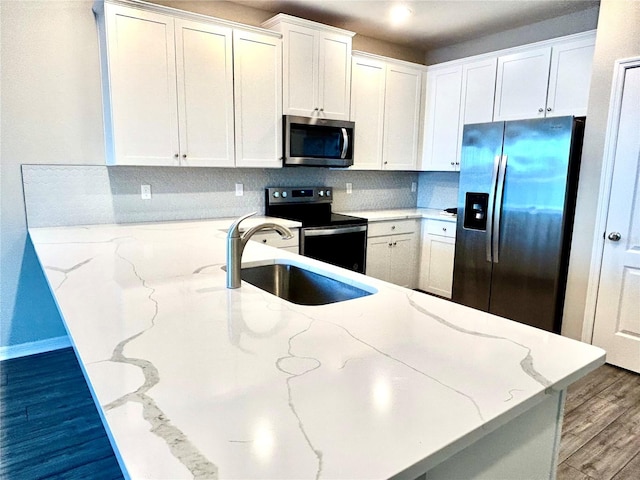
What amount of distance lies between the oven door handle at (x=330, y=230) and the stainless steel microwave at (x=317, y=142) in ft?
1.92

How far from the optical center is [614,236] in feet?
9.37

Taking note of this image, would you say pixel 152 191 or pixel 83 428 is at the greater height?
pixel 152 191

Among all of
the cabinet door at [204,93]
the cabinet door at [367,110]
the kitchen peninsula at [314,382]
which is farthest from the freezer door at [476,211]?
the kitchen peninsula at [314,382]

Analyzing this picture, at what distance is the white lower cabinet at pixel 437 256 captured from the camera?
13.4ft

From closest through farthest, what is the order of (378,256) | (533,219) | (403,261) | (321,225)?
1. (533,219)
2. (321,225)
3. (378,256)
4. (403,261)

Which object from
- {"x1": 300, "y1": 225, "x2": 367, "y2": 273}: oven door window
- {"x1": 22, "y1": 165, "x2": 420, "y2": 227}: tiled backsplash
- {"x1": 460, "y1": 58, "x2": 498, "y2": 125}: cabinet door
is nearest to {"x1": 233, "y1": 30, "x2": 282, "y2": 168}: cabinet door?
{"x1": 22, "y1": 165, "x2": 420, "y2": 227}: tiled backsplash

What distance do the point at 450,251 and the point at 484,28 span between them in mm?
2131

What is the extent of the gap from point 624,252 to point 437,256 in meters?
1.63

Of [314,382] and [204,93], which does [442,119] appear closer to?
[204,93]

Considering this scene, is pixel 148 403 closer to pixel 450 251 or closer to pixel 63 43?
pixel 63 43

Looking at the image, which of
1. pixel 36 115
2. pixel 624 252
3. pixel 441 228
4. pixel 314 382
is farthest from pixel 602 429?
pixel 36 115

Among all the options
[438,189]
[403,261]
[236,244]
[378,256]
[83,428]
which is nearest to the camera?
[236,244]

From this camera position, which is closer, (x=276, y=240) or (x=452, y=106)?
(x=276, y=240)

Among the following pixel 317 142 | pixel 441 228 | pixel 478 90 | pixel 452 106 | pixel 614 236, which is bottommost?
pixel 441 228
